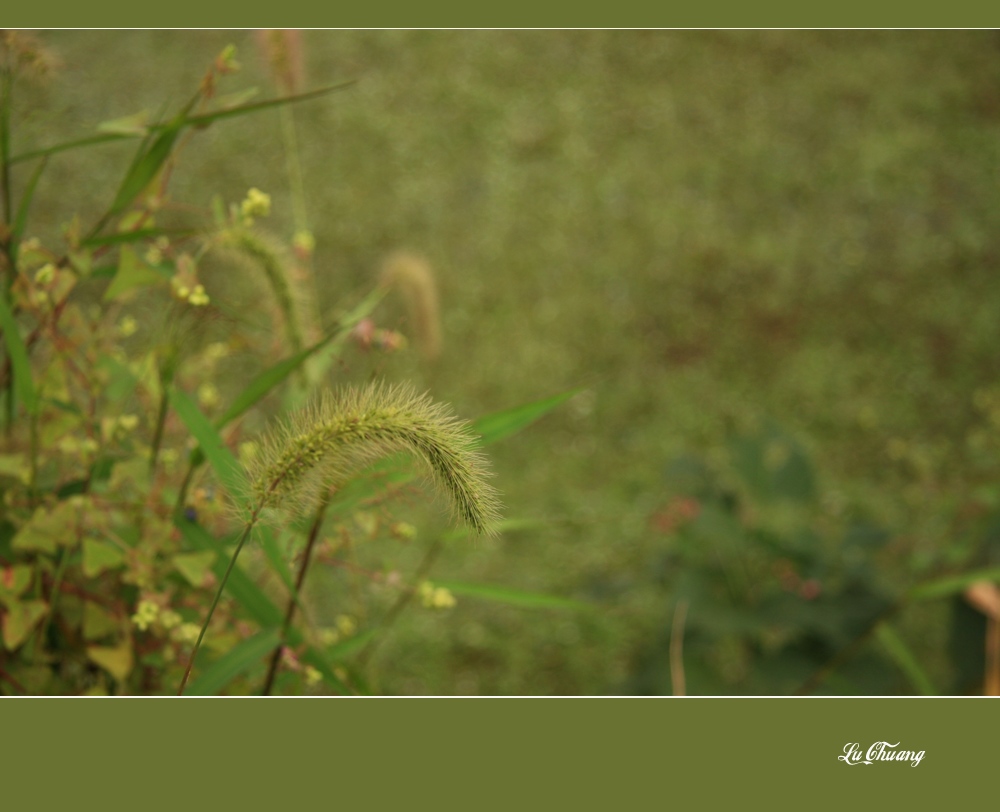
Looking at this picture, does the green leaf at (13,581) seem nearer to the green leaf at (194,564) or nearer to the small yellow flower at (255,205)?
the green leaf at (194,564)

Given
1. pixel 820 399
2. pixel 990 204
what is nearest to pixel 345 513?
pixel 820 399

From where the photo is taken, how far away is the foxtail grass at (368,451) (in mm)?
454

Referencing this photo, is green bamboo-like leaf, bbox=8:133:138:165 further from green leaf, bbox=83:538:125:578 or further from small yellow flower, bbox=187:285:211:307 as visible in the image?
green leaf, bbox=83:538:125:578

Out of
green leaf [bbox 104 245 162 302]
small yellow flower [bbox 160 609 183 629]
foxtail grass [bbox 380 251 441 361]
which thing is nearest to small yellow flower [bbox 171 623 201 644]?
small yellow flower [bbox 160 609 183 629]

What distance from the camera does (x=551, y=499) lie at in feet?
7.33

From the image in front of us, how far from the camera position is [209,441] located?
1.83 feet

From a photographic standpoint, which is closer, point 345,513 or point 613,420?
point 345,513

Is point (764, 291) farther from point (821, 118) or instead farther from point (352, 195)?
point (352, 195)

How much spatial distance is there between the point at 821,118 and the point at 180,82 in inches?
80.5

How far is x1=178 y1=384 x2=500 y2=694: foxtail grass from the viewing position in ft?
1.49

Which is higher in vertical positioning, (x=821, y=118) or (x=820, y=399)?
(x=821, y=118)

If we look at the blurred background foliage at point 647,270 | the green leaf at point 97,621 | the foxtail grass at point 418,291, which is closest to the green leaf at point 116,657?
the green leaf at point 97,621

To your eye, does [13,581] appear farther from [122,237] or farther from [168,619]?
[122,237]

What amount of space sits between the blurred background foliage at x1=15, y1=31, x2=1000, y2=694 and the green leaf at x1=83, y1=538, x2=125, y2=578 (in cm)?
99
